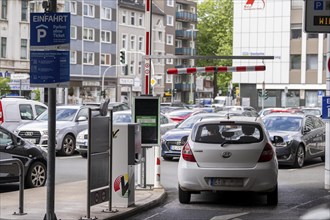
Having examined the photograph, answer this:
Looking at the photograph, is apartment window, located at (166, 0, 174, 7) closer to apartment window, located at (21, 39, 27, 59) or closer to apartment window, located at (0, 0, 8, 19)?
apartment window, located at (21, 39, 27, 59)

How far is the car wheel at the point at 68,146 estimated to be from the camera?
22484mm

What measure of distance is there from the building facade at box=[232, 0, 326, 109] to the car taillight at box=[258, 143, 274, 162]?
199ft

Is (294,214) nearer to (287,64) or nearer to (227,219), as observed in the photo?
(227,219)

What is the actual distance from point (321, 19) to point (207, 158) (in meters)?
3.64

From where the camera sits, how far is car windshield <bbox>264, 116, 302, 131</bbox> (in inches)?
784

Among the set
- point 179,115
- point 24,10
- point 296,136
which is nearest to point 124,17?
point 24,10

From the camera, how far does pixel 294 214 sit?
Answer: 1062 cm

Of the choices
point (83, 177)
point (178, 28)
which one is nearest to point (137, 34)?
point (178, 28)

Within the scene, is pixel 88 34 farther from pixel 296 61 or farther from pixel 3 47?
pixel 296 61

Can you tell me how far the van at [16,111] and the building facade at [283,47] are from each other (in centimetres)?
4943

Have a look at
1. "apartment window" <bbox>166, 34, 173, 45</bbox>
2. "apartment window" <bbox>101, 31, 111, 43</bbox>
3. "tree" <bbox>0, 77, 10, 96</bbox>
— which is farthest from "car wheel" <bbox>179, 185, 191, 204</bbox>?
"apartment window" <bbox>166, 34, 173, 45</bbox>

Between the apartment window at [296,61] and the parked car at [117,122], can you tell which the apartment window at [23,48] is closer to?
the apartment window at [296,61]

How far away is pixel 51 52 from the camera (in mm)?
8633

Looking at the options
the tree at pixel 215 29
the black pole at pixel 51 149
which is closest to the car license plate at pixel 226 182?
the black pole at pixel 51 149
